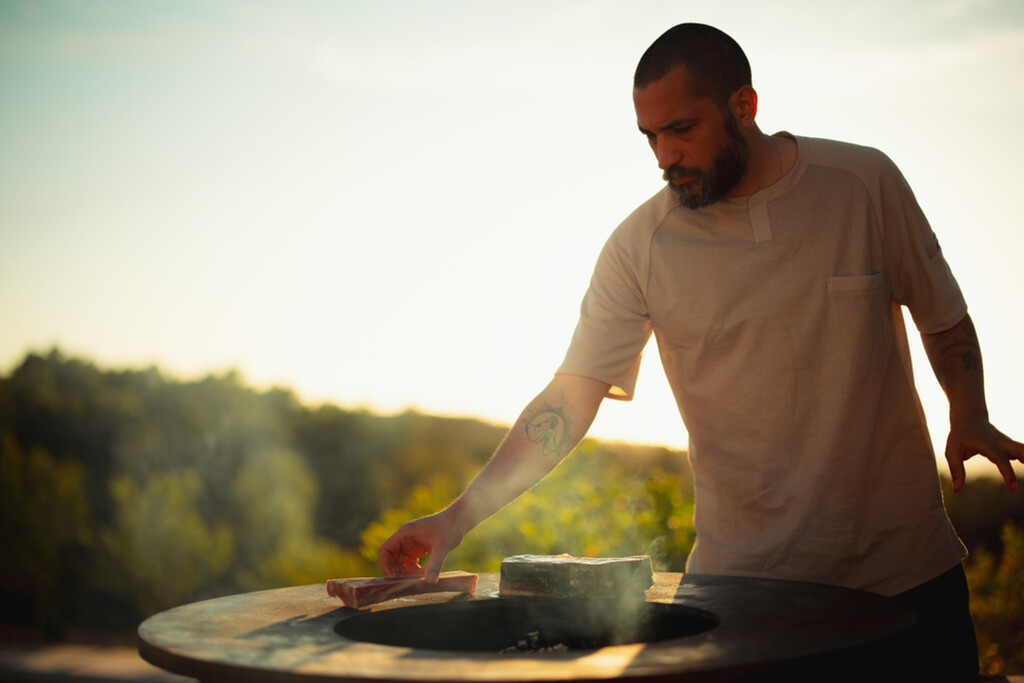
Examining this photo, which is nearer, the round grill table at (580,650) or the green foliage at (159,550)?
the round grill table at (580,650)

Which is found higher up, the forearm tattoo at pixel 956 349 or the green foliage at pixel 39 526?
the forearm tattoo at pixel 956 349

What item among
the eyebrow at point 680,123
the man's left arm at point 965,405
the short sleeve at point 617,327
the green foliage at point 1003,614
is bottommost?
the green foliage at point 1003,614

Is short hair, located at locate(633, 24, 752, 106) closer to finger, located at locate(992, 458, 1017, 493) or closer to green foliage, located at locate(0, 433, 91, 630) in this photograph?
finger, located at locate(992, 458, 1017, 493)

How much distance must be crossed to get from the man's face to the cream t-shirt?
95 mm

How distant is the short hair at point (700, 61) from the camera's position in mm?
2055

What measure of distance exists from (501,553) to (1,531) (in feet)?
14.5

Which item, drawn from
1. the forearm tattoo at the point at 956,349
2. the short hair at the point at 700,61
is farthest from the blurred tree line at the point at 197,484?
the short hair at the point at 700,61

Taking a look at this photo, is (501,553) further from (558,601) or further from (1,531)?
(1,531)

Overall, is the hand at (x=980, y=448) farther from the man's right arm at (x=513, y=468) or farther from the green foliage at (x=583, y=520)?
the green foliage at (x=583, y=520)

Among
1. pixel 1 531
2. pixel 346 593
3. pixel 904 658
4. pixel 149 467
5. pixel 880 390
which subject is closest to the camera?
pixel 904 658

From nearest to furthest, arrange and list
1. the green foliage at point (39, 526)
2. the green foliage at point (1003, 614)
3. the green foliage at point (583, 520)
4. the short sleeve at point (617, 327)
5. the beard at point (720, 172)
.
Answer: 1. the beard at point (720, 172)
2. the short sleeve at point (617, 327)
3. the green foliage at point (1003, 614)
4. the green foliage at point (583, 520)
5. the green foliage at point (39, 526)

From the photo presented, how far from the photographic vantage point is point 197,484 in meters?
7.02

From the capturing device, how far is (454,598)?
179cm

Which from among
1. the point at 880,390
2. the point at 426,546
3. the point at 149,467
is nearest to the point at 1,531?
the point at 149,467
